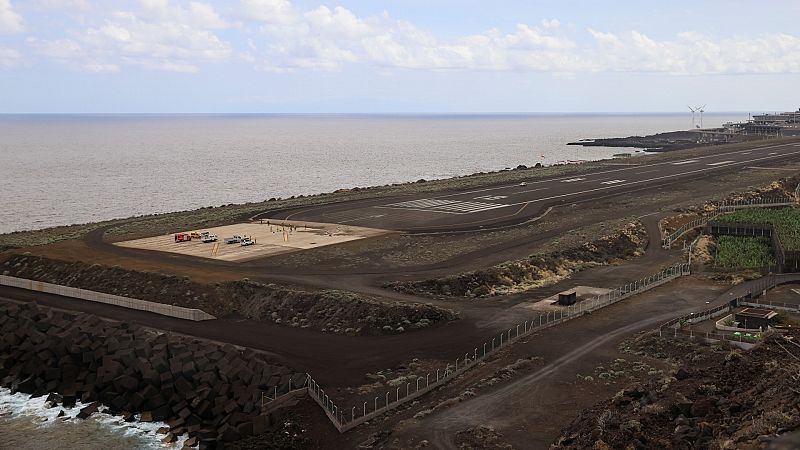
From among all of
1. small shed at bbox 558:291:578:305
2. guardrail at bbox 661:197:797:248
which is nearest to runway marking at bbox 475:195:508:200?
guardrail at bbox 661:197:797:248

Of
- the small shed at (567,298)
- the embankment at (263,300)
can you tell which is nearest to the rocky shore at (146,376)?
the embankment at (263,300)

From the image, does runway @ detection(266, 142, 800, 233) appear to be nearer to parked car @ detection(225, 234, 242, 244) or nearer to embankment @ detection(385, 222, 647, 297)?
embankment @ detection(385, 222, 647, 297)

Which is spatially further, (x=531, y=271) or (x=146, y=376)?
(x=531, y=271)

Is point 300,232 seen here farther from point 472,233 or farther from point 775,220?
point 775,220

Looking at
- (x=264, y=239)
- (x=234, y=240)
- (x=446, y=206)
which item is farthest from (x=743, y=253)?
(x=234, y=240)

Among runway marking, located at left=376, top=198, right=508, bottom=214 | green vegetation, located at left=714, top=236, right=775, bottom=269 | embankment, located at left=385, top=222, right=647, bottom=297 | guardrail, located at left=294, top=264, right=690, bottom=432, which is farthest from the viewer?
runway marking, located at left=376, top=198, right=508, bottom=214

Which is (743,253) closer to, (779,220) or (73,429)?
(779,220)

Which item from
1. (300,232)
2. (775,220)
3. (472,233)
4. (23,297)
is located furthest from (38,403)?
(775,220)
